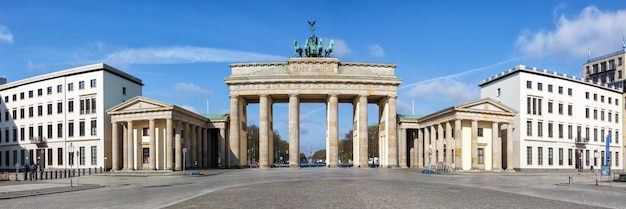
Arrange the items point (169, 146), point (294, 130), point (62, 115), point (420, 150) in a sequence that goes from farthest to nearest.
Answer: point (420, 150)
point (294, 130)
point (62, 115)
point (169, 146)

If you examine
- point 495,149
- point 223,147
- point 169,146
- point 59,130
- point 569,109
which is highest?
point 569,109

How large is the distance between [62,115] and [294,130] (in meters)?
33.8

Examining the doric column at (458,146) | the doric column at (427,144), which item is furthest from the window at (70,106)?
the doric column at (458,146)

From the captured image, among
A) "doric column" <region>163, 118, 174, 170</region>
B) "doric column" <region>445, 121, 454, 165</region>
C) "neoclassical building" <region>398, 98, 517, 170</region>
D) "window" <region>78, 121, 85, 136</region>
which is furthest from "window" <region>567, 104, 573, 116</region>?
"window" <region>78, 121, 85, 136</region>

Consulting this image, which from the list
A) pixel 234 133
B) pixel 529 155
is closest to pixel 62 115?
pixel 234 133

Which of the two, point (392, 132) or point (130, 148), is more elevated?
point (392, 132)

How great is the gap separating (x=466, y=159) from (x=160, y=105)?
40079mm

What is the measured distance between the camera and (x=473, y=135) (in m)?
70.1

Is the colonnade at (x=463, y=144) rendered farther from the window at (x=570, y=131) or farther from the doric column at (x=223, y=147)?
the doric column at (x=223, y=147)

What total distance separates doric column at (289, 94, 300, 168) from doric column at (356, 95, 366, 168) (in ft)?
31.5

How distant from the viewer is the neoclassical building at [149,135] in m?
66.8

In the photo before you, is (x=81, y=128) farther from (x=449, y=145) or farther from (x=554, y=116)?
(x=554, y=116)

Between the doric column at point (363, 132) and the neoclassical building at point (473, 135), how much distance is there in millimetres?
9765

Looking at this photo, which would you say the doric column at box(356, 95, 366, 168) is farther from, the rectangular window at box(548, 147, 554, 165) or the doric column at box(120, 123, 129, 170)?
the doric column at box(120, 123, 129, 170)
